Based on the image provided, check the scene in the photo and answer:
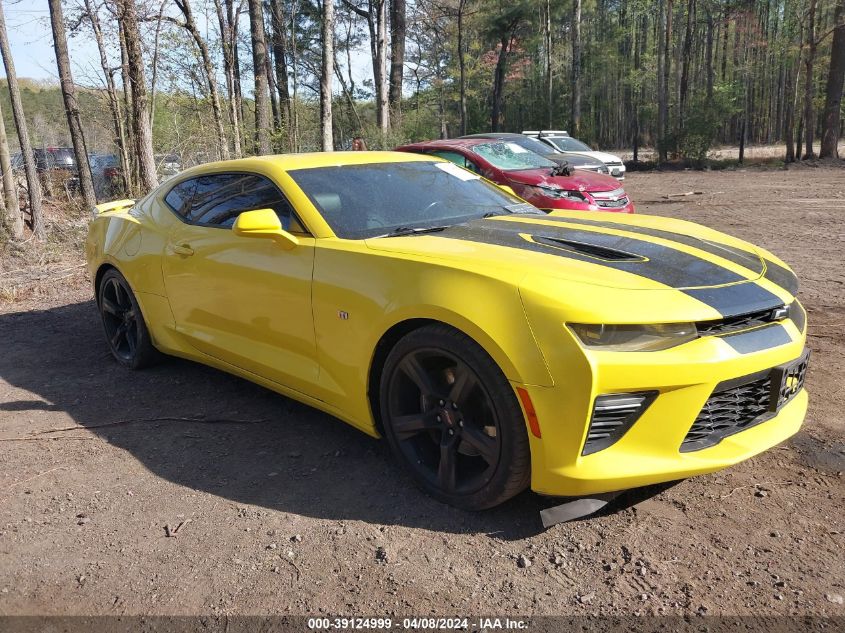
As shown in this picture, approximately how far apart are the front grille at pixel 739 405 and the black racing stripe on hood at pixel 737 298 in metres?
0.25

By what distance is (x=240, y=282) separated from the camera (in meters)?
3.56

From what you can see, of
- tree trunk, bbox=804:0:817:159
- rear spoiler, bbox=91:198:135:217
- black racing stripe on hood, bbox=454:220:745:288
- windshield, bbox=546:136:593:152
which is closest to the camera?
black racing stripe on hood, bbox=454:220:745:288

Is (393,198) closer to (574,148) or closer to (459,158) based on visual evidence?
(459,158)

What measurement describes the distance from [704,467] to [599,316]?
70 cm

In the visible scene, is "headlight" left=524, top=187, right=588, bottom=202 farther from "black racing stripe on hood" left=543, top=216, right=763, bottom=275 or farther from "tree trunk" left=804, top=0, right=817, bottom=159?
"tree trunk" left=804, top=0, right=817, bottom=159

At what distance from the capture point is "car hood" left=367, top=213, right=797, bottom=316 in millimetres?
2516

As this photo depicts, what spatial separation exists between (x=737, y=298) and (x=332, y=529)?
1.83 metres

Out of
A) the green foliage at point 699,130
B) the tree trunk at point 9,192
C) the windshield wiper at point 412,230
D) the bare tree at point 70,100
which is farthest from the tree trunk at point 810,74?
the windshield wiper at point 412,230

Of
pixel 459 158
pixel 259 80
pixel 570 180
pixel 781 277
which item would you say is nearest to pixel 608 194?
pixel 570 180

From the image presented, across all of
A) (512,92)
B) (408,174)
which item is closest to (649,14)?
(512,92)

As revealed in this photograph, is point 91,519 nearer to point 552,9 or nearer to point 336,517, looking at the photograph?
point 336,517

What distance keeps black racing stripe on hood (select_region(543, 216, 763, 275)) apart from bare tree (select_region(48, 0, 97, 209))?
41.7ft

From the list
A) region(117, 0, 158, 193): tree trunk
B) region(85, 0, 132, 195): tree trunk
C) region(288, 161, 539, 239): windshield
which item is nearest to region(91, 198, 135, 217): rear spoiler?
region(288, 161, 539, 239): windshield

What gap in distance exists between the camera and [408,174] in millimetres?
3875
